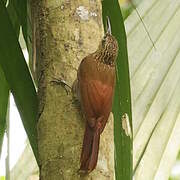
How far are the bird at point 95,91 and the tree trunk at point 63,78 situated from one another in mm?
21

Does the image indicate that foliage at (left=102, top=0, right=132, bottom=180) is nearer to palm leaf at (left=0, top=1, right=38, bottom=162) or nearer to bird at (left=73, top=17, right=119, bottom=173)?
bird at (left=73, top=17, right=119, bottom=173)

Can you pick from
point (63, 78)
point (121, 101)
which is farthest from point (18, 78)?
point (121, 101)

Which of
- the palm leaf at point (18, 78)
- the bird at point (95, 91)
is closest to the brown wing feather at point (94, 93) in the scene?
the bird at point (95, 91)

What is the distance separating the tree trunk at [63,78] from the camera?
1.41m

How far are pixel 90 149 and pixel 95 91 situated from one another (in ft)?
0.82

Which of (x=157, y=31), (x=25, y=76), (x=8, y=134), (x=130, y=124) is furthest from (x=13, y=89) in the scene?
(x=157, y=31)

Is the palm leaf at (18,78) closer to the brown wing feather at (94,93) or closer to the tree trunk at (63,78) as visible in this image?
the tree trunk at (63,78)

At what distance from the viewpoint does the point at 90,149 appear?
4.53 ft

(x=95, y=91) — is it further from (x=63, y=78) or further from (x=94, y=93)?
(x=63, y=78)

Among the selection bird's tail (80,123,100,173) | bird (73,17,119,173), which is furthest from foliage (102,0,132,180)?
bird's tail (80,123,100,173)

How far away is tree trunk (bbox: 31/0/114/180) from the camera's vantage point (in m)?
1.41

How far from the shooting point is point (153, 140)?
1744 mm

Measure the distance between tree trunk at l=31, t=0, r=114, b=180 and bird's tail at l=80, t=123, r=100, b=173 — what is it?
2cm

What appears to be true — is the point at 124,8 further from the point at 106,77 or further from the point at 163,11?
the point at 106,77
